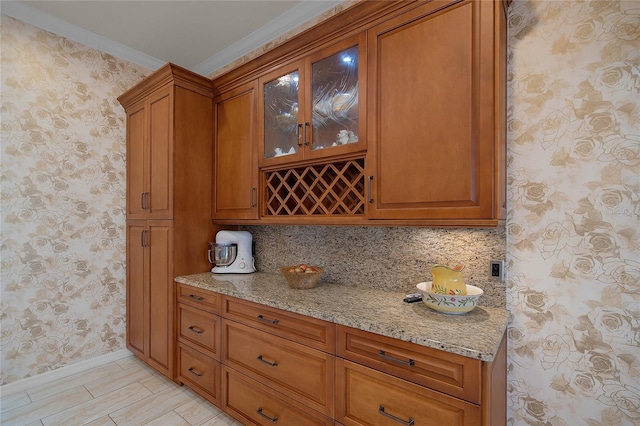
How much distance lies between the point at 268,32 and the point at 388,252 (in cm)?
201

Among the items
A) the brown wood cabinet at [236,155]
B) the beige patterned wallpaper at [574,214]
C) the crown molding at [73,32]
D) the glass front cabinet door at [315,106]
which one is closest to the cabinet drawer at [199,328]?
the brown wood cabinet at [236,155]

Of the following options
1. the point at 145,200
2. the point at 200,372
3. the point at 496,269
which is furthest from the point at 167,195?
the point at 496,269

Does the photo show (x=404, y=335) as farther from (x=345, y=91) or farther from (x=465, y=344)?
(x=345, y=91)

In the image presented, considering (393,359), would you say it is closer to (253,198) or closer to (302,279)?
(302,279)

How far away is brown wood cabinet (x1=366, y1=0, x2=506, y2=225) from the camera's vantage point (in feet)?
4.00

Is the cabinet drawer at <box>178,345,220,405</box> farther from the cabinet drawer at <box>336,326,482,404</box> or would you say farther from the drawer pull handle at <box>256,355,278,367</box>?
the cabinet drawer at <box>336,326,482,404</box>

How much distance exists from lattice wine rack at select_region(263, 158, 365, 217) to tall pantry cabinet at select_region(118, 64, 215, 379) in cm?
65

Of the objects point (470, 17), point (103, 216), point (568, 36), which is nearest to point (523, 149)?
point (568, 36)

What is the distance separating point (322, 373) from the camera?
1.40m

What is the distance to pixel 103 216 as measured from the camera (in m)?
2.58

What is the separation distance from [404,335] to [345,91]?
128cm

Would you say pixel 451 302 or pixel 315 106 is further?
pixel 315 106

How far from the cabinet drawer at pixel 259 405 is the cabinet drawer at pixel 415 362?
1.27 ft

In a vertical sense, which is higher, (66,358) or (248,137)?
(248,137)
